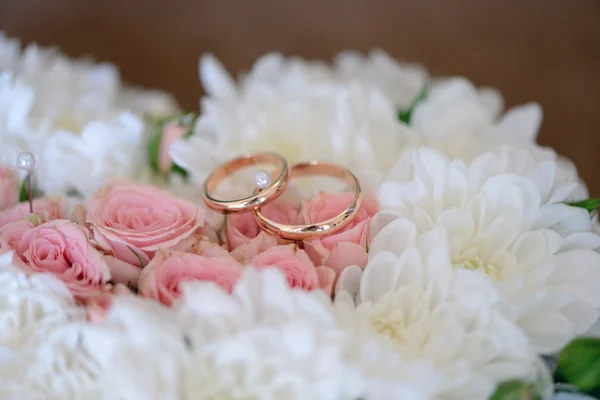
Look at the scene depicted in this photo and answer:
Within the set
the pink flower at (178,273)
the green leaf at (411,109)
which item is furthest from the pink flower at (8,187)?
the green leaf at (411,109)

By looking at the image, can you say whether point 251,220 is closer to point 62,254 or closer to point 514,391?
point 62,254

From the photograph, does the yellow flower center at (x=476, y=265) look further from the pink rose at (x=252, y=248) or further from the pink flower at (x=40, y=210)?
the pink flower at (x=40, y=210)

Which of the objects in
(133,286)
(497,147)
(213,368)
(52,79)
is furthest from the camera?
(52,79)

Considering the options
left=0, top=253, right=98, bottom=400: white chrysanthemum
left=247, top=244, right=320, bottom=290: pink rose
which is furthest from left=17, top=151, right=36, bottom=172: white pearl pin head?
left=247, top=244, right=320, bottom=290: pink rose

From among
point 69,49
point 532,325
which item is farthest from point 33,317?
point 69,49

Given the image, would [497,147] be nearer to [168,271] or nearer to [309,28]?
[168,271]

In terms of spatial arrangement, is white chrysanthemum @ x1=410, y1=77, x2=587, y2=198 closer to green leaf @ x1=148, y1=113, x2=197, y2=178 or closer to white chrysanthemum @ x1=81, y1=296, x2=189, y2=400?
green leaf @ x1=148, y1=113, x2=197, y2=178
